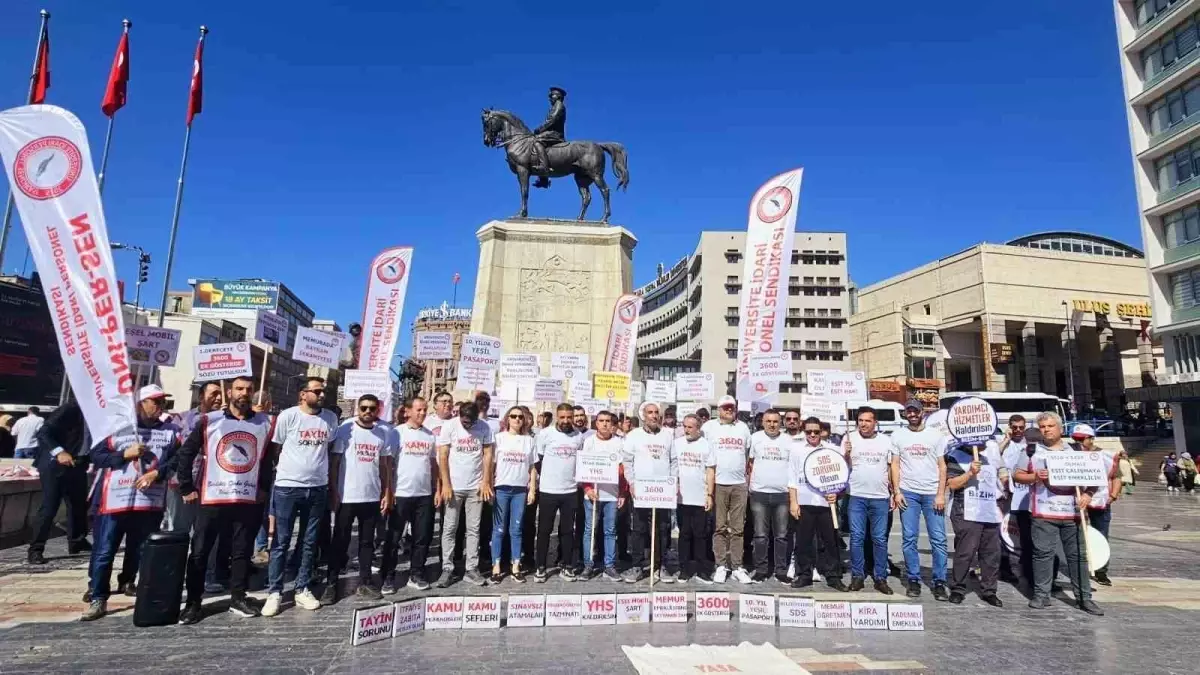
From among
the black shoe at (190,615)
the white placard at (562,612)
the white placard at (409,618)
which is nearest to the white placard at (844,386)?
the white placard at (562,612)

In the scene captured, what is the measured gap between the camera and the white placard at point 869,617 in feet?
20.2

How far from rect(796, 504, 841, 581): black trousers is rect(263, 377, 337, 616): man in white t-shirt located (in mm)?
5501

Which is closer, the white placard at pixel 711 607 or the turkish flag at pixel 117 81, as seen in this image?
the white placard at pixel 711 607

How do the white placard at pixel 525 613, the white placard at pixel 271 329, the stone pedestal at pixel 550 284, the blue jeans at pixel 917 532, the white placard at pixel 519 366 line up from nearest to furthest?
the white placard at pixel 525 613 < the blue jeans at pixel 917 532 < the white placard at pixel 271 329 < the white placard at pixel 519 366 < the stone pedestal at pixel 550 284

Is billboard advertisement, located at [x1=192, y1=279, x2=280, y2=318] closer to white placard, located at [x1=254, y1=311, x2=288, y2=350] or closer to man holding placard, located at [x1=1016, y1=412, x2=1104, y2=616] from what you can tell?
white placard, located at [x1=254, y1=311, x2=288, y2=350]

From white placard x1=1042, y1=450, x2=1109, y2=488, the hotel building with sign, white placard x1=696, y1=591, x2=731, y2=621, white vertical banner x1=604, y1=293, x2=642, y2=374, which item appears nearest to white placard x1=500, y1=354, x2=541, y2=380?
white vertical banner x1=604, y1=293, x2=642, y2=374

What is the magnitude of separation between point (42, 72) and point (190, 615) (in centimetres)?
1982

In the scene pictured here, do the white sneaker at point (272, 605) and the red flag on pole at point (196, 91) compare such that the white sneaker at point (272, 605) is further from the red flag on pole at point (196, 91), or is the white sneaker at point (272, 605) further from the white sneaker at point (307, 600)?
the red flag on pole at point (196, 91)

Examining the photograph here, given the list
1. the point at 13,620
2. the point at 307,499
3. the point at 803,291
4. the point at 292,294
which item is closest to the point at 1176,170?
the point at 803,291

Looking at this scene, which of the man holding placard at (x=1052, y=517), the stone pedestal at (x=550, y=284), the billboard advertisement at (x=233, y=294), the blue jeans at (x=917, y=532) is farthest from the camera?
the billboard advertisement at (x=233, y=294)

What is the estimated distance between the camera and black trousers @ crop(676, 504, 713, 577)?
8.22 metres

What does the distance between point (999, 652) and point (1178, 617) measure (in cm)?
297

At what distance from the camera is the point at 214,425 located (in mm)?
6402

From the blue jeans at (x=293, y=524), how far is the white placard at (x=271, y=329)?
13.1ft
